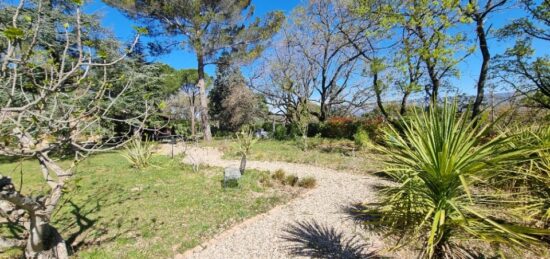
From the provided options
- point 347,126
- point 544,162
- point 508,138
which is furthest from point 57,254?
point 347,126

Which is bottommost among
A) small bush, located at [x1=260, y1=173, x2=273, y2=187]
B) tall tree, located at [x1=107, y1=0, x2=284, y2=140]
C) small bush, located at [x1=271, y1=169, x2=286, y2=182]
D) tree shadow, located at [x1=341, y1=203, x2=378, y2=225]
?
tree shadow, located at [x1=341, y1=203, x2=378, y2=225]

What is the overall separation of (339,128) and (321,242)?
14.3 metres

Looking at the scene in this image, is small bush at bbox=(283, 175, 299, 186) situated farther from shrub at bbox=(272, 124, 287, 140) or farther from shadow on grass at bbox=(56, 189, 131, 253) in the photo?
shrub at bbox=(272, 124, 287, 140)

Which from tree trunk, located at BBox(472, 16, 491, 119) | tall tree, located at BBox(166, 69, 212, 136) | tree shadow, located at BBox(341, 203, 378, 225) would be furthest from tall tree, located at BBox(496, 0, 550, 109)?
tall tree, located at BBox(166, 69, 212, 136)

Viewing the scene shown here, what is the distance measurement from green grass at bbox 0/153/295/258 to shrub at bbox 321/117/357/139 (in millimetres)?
10824

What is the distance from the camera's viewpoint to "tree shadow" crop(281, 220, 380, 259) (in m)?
3.28

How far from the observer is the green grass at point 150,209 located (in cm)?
347

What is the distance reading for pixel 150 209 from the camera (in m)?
4.66

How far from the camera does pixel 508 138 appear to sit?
5.50ft

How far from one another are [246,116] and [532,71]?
17.2 metres

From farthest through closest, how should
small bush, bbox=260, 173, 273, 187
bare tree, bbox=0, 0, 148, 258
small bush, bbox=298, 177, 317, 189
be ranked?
small bush, bbox=260, 173, 273, 187, small bush, bbox=298, 177, 317, 189, bare tree, bbox=0, 0, 148, 258

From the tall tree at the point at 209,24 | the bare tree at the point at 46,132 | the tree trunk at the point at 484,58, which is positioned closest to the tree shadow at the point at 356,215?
the bare tree at the point at 46,132

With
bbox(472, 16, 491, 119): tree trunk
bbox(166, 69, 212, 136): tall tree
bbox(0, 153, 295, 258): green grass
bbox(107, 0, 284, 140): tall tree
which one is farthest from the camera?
bbox(166, 69, 212, 136): tall tree

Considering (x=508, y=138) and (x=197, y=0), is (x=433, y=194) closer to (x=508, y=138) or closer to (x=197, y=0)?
(x=508, y=138)
